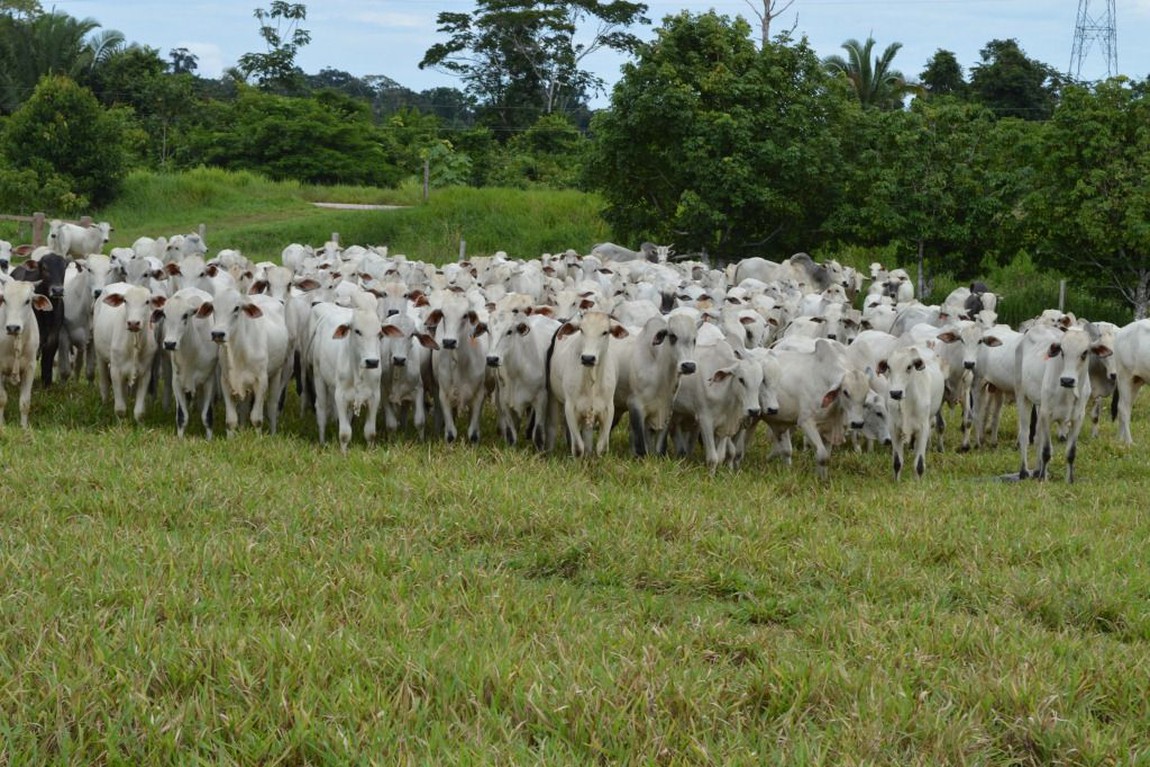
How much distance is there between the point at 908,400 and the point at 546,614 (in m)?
5.32

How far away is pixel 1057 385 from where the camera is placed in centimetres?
1055

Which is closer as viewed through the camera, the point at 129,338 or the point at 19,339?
the point at 19,339

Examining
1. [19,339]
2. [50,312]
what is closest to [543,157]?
[50,312]

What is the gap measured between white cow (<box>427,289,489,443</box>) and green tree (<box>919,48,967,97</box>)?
125 ft

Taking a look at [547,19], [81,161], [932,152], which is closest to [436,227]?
[81,161]

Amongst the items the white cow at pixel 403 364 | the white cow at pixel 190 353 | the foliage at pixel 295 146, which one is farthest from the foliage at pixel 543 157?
the white cow at pixel 190 353

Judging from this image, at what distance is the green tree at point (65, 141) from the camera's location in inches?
1225

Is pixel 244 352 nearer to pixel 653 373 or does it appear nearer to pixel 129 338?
pixel 129 338

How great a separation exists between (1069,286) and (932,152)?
4.20 m

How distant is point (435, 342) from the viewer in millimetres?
10867

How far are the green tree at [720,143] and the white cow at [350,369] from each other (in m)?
14.3

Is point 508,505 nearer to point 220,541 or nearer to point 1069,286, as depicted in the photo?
point 220,541

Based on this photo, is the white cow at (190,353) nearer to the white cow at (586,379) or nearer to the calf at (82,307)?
the calf at (82,307)

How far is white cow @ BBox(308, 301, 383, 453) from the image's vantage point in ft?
34.3
